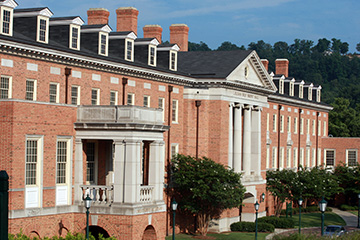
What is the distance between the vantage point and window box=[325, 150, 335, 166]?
87.6m

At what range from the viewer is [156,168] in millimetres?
39844

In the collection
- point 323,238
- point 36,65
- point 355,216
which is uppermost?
point 36,65

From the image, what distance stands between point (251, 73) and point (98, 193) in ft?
82.8

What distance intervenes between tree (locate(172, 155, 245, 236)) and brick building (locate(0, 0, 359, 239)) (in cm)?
165

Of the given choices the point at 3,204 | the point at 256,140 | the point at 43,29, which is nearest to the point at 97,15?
the point at 43,29

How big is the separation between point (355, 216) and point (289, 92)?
16924 mm

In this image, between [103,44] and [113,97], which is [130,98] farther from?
[103,44]

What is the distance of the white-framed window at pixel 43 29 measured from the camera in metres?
37.9

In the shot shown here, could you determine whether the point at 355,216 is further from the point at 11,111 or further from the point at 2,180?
the point at 2,180

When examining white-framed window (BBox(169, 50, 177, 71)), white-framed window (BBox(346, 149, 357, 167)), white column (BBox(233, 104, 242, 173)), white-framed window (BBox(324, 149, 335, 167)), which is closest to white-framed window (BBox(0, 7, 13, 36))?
white-framed window (BBox(169, 50, 177, 71))

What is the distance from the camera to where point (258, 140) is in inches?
2402

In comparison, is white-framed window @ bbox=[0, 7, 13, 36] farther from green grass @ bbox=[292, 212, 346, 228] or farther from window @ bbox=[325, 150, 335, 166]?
window @ bbox=[325, 150, 335, 166]

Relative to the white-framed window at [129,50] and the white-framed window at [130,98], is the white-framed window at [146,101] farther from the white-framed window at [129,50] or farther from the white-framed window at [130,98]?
the white-framed window at [129,50]

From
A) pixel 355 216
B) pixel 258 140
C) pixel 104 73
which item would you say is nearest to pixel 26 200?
pixel 104 73
